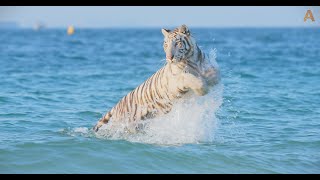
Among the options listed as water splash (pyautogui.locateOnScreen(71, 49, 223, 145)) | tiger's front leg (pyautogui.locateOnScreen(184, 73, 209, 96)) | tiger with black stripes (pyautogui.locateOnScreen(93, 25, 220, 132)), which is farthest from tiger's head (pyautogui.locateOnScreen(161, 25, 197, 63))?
water splash (pyautogui.locateOnScreen(71, 49, 223, 145))

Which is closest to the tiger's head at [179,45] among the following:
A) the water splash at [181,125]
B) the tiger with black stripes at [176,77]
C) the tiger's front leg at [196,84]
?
the tiger with black stripes at [176,77]

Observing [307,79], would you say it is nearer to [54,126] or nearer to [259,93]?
[259,93]

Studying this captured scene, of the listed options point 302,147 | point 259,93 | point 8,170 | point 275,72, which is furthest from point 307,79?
point 8,170

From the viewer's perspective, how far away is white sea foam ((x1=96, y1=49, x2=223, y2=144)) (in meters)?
9.80

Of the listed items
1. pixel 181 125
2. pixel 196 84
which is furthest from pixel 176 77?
pixel 181 125

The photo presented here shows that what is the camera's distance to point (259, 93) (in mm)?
16422

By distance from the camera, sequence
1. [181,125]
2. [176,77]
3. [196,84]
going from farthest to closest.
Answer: [181,125]
[176,77]
[196,84]

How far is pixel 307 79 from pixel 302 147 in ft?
34.3

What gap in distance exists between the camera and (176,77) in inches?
366

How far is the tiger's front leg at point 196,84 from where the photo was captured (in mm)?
8992

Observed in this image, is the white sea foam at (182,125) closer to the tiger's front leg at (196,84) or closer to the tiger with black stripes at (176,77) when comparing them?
the tiger with black stripes at (176,77)

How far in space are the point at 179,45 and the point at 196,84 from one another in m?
0.61

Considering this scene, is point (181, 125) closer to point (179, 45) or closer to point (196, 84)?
point (196, 84)

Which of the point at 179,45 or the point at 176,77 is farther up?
the point at 179,45
